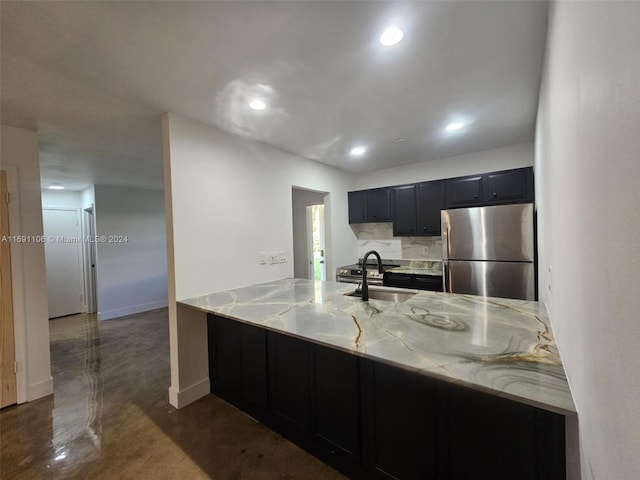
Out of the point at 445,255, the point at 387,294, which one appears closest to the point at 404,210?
the point at 445,255

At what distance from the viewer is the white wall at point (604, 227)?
1.33 feet

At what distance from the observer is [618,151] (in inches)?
18.0

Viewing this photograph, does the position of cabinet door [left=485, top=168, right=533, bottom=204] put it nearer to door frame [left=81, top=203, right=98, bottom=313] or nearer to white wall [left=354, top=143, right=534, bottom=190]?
white wall [left=354, top=143, right=534, bottom=190]

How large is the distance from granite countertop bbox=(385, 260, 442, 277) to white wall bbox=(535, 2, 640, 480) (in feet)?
8.70

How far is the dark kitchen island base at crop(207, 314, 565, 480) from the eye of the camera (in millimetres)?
1007

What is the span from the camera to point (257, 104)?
82.0 inches

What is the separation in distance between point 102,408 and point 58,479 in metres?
0.71

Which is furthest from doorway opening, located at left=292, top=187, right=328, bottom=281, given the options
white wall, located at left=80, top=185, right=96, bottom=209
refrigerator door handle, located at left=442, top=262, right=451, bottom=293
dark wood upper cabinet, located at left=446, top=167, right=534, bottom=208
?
white wall, located at left=80, top=185, right=96, bottom=209

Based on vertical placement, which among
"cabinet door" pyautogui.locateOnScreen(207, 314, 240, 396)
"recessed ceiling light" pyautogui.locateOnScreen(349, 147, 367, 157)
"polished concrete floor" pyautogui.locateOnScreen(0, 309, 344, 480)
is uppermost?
"recessed ceiling light" pyautogui.locateOnScreen(349, 147, 367, 157)

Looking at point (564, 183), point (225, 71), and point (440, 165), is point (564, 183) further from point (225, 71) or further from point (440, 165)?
point (440, 165)

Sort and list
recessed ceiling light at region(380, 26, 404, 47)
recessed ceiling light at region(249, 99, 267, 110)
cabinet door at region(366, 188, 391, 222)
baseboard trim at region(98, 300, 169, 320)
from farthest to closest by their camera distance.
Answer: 1. baseboard trim at region(98, 300, 169, 320)
2. cabinet door at region(366, 188, 391, 222)
3. recessed ceiling light at region(249, 99, 267, 110)
4. recessed ceiling light at region(380, 26, 404, 47)

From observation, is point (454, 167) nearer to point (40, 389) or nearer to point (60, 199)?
point (40, 389)

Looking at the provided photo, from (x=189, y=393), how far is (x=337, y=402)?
1517 millimetres

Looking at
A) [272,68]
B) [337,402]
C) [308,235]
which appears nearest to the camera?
[337,402]
